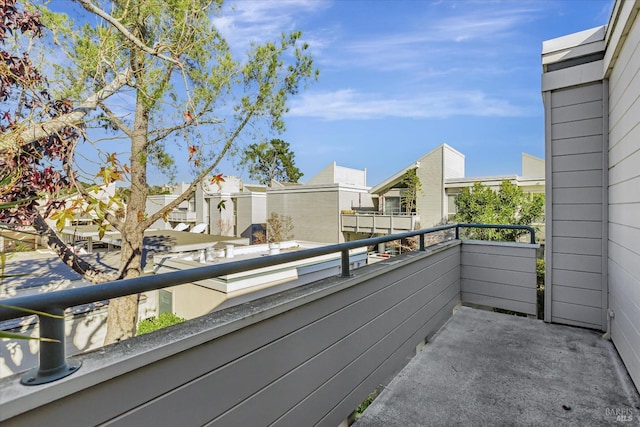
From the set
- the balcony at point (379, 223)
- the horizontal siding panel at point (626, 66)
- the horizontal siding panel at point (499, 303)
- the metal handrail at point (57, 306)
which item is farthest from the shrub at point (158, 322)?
the balcony at point (379, 223)

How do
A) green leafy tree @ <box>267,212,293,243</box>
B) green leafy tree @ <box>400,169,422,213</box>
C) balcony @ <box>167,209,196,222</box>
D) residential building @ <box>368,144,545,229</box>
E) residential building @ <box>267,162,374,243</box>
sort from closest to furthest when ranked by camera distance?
residential building @ <box>368,144,545,229</box>
green leafy tree @ <box>400,169,422,213</box>
residential building @ <box>267,162,374,243</box>
green leafy tree @ <box>267,212,293,243</box>
balcony @ <box>167,209,196,222</box>

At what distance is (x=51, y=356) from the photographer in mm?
723

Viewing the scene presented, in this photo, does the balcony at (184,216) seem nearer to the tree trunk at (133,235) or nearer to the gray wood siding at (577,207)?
the tree trunk at (133,235)

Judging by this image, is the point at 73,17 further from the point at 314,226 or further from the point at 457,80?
the point at 314,226

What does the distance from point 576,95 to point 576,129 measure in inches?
13.9

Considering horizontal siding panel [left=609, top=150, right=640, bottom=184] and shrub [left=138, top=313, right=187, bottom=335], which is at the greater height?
horizontal siding panel [left=609, top=150, right=640, bottom=184]

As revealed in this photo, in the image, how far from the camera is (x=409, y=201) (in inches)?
540

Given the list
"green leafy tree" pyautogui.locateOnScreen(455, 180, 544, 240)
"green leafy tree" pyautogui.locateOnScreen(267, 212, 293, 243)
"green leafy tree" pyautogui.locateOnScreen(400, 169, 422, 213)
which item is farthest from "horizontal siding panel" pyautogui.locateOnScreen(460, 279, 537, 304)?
"green leafy tree" pyautogui.locateOnScreen(267, 212, 293, 243)

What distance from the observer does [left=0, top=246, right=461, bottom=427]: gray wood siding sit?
80cm

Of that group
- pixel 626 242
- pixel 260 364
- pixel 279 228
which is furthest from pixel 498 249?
pixel 279 228

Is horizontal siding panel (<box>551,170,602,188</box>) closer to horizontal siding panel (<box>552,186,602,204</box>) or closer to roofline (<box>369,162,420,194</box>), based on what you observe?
horizontal siding panel (<box>552,186,602,204</box>)

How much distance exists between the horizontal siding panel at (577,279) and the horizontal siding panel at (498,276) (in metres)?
0.25

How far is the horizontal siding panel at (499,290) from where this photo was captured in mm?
3767

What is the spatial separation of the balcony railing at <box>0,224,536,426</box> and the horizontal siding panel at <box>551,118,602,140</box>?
7.34 feet
